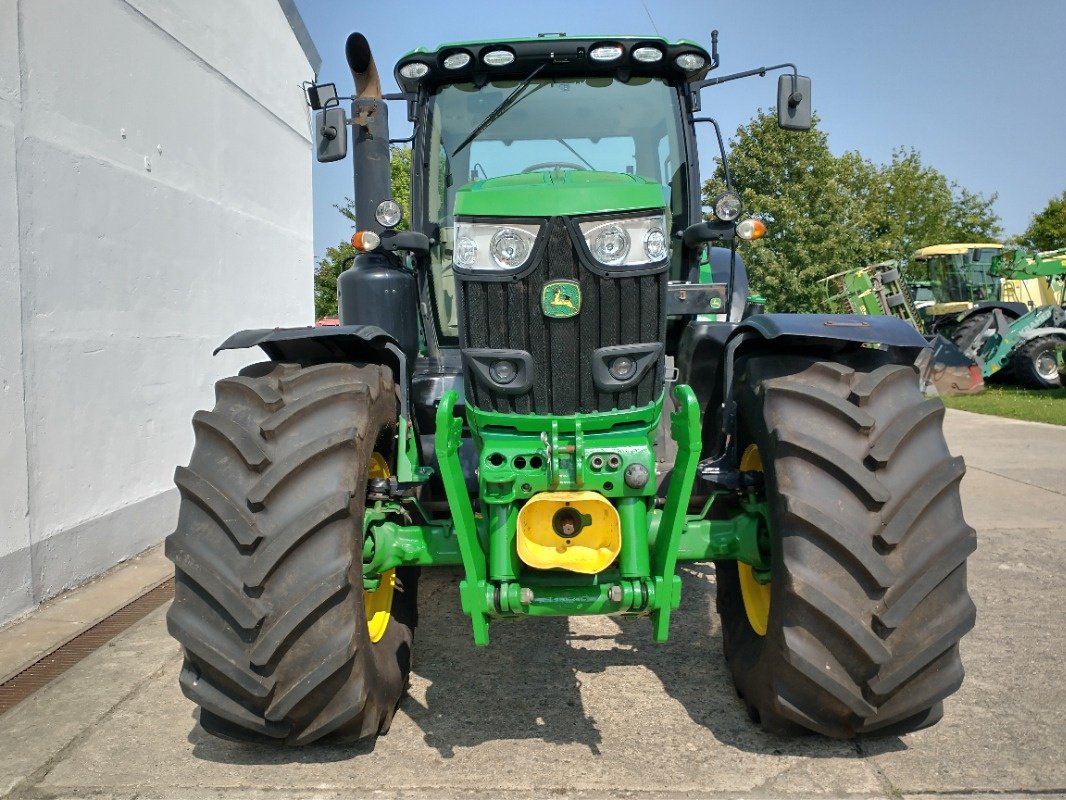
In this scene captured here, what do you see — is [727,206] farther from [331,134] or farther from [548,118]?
[331,134]

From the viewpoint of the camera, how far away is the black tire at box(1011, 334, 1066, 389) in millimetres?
17578

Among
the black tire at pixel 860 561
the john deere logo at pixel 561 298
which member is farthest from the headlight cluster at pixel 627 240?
the black tire at pixel 860 561

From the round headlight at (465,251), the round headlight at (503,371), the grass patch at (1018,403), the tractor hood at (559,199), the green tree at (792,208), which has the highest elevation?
the green tree at (792,208)

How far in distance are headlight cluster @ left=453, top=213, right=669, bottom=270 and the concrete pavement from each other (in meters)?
1.59

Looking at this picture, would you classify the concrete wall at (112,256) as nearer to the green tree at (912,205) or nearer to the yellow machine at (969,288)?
the yellow machine at (969,288)

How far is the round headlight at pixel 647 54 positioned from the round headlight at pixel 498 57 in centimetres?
54

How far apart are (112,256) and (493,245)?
3.61 meters

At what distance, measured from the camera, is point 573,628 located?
4.26m

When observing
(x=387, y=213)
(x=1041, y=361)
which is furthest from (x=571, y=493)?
(x=1041, y=361)

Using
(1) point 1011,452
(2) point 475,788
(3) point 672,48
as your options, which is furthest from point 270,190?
(1) point 1011,452

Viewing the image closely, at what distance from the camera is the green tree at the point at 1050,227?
127ft

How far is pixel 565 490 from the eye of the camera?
2828 mm

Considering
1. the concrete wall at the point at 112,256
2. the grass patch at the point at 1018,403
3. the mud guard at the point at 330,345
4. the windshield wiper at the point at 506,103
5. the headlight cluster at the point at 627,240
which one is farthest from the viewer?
the grass patch at the point at 1018,403

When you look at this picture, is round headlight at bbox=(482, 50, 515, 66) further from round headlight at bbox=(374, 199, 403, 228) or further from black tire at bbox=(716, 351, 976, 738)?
black tire at bbox=(716, 351, 976, 738)
